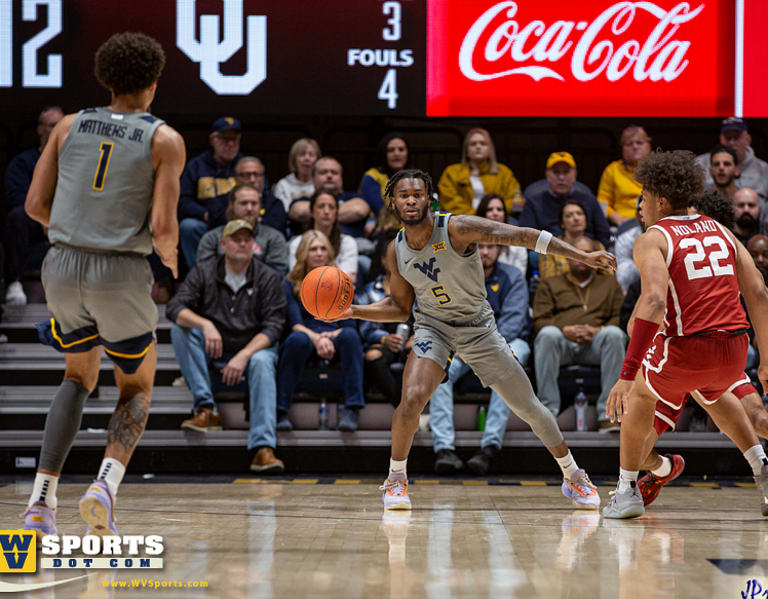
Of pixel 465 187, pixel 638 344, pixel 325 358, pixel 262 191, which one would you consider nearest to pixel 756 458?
pixel 638 344

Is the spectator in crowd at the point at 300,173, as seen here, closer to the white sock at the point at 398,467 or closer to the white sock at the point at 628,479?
the white sock at the point at 398,467

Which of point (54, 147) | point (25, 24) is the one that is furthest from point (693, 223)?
point (25, 24)

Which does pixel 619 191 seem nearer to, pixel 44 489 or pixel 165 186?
pixel 165 186

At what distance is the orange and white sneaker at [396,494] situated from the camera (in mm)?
4750

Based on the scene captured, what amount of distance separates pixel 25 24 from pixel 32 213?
14.3 feet

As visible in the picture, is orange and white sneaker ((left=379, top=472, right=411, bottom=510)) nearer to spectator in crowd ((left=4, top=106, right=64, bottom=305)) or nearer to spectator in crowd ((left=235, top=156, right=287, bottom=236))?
spectator in crowd ((left=235, top=156, right=287, bottom=236))

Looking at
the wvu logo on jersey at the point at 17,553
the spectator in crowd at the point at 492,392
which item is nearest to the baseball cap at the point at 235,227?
the spectator in crowd at the point at 492,392

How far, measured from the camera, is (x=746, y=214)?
23.6 ft

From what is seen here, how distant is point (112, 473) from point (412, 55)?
4.99m

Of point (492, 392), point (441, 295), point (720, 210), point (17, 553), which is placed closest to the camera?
point (17, 553)

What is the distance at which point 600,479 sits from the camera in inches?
251

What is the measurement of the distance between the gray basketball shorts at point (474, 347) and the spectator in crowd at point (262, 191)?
3.12m

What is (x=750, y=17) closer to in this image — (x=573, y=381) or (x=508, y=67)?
(x=508, y=67)

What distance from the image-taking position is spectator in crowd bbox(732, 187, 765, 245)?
7188 mm
